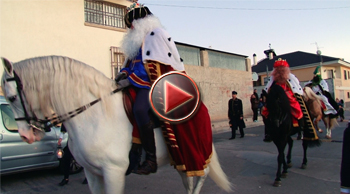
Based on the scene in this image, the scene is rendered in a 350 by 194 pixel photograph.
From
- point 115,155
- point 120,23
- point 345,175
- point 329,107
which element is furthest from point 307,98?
point 120,23

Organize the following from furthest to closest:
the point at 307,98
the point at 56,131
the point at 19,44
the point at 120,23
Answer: the point at 120,23 < the point at 19,44 < the point at 307,98 < the point at 56,131

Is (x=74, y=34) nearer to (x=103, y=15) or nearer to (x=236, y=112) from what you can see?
(x=103, y=15)

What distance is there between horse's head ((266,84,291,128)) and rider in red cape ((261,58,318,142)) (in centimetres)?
26

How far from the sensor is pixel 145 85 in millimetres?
2600

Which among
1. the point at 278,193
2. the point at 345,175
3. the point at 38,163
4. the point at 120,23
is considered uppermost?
the point at 120,23

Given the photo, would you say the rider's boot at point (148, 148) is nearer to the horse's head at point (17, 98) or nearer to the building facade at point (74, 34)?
the horse's head at point (17, 98)

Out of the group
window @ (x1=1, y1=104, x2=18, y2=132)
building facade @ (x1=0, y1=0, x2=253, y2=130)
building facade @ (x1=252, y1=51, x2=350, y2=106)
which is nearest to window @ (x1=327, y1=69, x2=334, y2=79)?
building facade @ (x1=252, y1=51, x2=350, y2=106)

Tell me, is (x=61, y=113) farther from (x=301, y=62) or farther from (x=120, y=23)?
(x=301, y=62)

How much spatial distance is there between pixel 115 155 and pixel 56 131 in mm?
4254

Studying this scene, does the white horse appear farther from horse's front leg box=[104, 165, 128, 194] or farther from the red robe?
the red robe

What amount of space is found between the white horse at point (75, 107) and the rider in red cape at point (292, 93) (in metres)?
3.57

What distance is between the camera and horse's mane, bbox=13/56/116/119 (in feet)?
7.53

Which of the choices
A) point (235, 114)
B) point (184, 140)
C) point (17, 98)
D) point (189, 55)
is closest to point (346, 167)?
point (184, 140)
